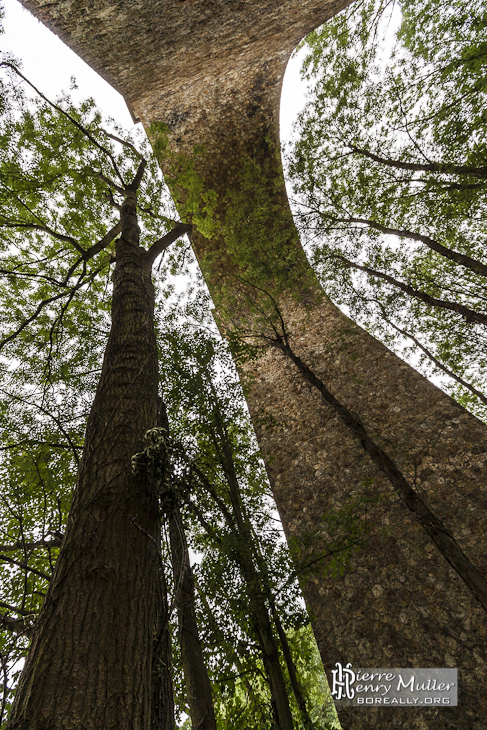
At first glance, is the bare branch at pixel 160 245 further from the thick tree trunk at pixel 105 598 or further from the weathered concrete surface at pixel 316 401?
the weathered concrete surface at pixel 316 401

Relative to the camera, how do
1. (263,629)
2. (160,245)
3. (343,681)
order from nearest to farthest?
(263,629), (343,681), (160,245)

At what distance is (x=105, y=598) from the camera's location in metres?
1.25

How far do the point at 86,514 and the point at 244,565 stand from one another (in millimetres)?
2267

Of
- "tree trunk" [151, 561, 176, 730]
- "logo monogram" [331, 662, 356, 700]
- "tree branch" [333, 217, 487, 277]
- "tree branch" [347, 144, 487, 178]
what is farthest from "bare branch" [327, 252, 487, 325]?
"tree trunk" [151, 561, 176, 730]

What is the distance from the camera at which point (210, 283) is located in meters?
9.05

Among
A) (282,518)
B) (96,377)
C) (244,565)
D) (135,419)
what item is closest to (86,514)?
(135,419)

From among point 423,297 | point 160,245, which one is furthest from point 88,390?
point 423,297

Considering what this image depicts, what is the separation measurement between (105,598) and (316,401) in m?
5.48

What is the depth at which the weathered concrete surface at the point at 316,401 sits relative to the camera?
12.3 ft

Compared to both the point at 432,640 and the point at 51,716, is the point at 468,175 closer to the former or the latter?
the point at 432,640

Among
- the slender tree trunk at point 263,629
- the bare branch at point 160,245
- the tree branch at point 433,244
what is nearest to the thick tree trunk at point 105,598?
the slender tree trunk at point 263,629

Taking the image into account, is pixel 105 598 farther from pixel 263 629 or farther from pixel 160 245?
pixel 160 245

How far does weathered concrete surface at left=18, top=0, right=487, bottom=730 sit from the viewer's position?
148 inches

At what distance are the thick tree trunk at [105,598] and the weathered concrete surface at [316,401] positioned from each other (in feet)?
8.35
